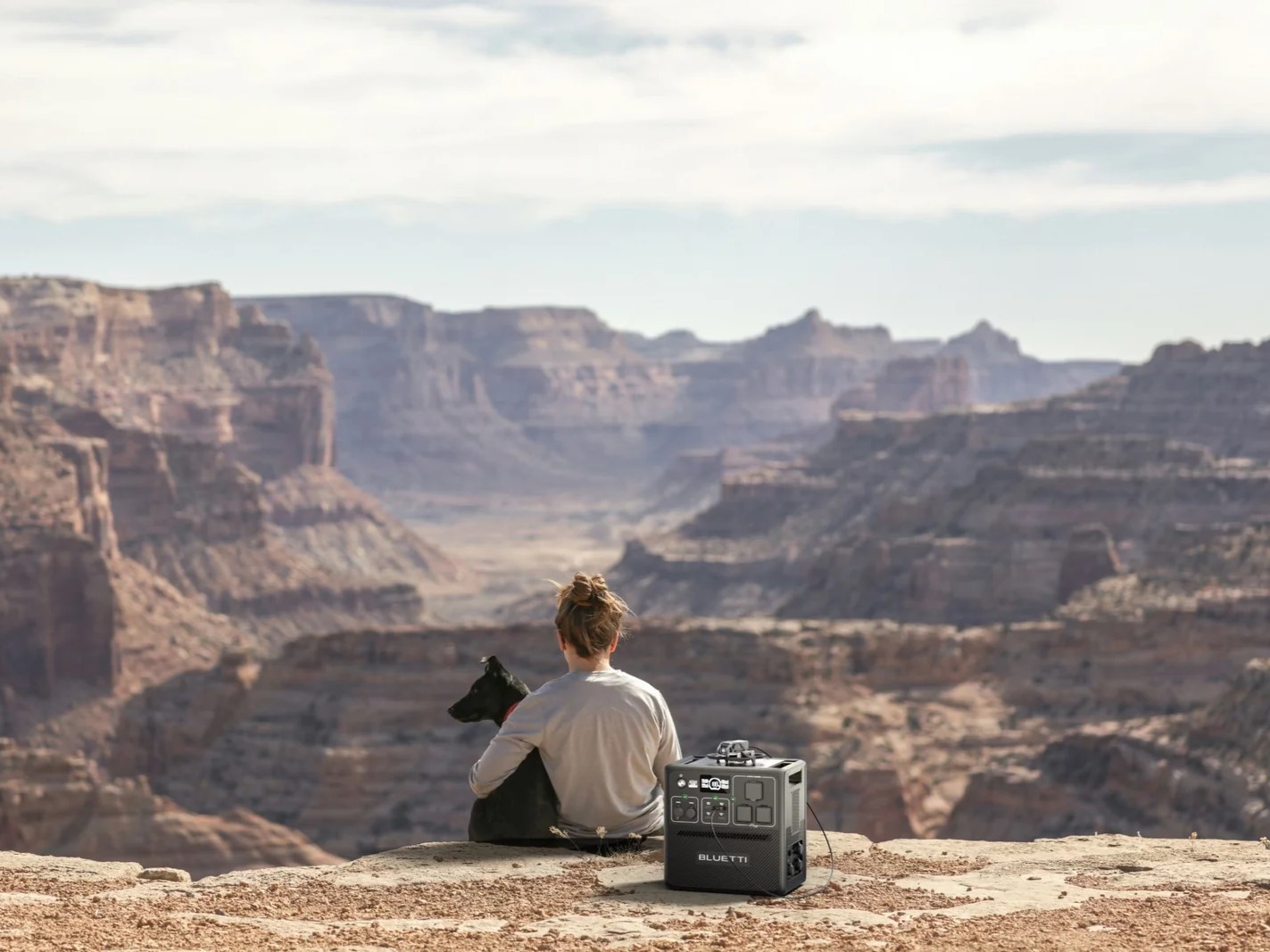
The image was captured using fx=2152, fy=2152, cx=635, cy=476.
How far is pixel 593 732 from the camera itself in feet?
57.7

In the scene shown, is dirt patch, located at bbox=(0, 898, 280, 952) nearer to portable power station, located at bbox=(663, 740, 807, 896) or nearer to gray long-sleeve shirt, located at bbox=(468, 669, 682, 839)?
gray long-sleeve shirt, located at bbox=(468, 669, 682, 839)

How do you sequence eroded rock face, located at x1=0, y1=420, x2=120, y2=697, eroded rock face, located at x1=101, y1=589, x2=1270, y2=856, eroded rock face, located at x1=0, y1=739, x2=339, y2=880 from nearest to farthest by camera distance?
eroded rock face, located at x1=0, y1=739, x2=339, y2=880 → eroded rock face, located at x1=101, y1=589, x2=1270, y2=856 → eroded rock face, located at x1=0, y1=420, x2=120, y2=697

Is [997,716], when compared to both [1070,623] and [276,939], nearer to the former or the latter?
[1070,623]

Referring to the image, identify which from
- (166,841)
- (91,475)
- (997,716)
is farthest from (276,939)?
(91,475)

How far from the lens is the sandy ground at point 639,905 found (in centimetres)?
1488

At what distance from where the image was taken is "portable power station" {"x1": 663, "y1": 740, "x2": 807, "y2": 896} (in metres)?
16.0

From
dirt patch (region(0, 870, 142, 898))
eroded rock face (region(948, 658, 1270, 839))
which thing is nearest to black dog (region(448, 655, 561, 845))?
dirt patch (region(0, 870, 142, 898))

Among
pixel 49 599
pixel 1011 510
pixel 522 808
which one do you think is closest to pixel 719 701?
pixel 49 599

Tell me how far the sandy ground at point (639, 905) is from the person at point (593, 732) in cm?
48

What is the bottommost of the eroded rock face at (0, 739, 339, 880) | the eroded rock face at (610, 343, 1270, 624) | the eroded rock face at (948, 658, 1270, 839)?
the eroded rock face at (0, 739, 339, 880)

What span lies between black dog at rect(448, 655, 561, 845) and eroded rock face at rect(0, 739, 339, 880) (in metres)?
47.8

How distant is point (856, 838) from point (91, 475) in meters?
138

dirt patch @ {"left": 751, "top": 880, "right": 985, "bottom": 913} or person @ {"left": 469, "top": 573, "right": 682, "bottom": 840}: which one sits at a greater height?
person @ {"left": 469, "top": 573, "right": 682, "bottom": 840}

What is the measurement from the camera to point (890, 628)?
97.4m
